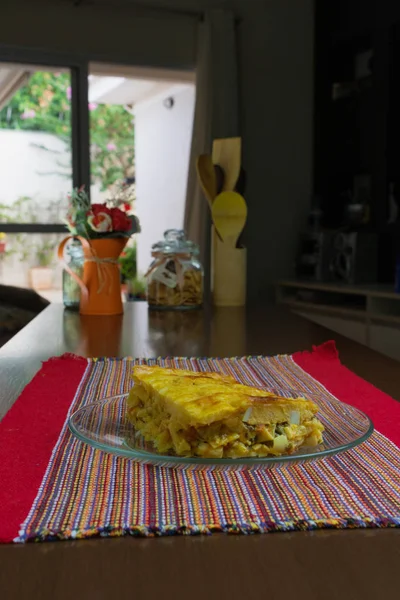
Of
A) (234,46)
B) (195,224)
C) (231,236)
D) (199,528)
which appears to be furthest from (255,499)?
(234,46)

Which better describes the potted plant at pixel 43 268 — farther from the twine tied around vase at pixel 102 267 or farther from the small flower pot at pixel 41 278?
the twine tied around vase at pixel 102 267

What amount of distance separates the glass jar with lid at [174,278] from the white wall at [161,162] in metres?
3.87

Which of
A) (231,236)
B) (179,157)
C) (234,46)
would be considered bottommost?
(231,236)

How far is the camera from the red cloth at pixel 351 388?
0.67 m

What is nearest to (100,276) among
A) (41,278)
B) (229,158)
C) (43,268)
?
(229,158)

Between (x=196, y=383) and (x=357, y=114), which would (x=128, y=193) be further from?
(x=357, y=114)

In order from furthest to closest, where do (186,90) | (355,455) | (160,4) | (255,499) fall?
(186,90)
(160,4)
(355,455)
(255,499)

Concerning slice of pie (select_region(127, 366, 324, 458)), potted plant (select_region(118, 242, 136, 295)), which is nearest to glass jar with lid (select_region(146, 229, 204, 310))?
slice of pie (select_region(127, 366, 324, 458))

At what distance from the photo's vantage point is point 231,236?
6.34ft

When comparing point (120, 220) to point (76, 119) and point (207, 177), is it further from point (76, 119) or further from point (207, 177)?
point (76, 119)

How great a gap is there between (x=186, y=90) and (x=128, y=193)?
4383mm

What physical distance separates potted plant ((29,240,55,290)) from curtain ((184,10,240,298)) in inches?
37.4

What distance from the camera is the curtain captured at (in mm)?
3783

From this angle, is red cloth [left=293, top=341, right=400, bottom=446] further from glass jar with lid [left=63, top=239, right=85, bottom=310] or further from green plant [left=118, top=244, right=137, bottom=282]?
green plant [left=118, top=244, right=137, bottom=282]
